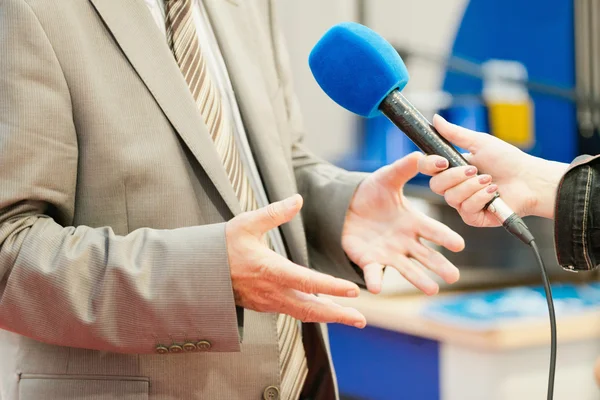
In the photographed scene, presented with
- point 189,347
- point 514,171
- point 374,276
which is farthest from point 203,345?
point 514,171

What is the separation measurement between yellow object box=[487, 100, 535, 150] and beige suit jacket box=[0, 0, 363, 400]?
2.29 metres

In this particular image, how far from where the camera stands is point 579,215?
110cm

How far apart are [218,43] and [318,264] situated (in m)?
0.46

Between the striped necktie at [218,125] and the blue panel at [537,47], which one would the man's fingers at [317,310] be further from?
the blue panel at [537,47]

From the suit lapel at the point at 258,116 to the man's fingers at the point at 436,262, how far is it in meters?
0.21

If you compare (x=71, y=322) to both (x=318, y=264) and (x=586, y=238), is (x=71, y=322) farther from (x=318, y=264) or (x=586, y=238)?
(x=586, y=238)

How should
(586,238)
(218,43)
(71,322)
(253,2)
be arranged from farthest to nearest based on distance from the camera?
(253,2)
(218,43)
(586,238)
(71,322)

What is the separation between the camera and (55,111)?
1.01 metres

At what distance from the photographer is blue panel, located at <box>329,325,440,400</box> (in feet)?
7.52

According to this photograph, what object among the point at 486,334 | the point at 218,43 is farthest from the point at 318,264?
the point at 486,334

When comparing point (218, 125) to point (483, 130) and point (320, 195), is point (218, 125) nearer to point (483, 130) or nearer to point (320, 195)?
point (320, 195)

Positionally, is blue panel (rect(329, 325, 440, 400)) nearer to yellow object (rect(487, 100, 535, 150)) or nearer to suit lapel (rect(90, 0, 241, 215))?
yellow object (rect(487, 100, 535, 150))

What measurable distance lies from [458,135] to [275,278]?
36cm

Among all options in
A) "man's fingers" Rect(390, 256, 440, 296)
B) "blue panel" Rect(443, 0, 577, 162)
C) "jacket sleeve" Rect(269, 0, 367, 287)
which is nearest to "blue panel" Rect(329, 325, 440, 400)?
"jacket sleeve" Rect(269, 0, 367, 287)
